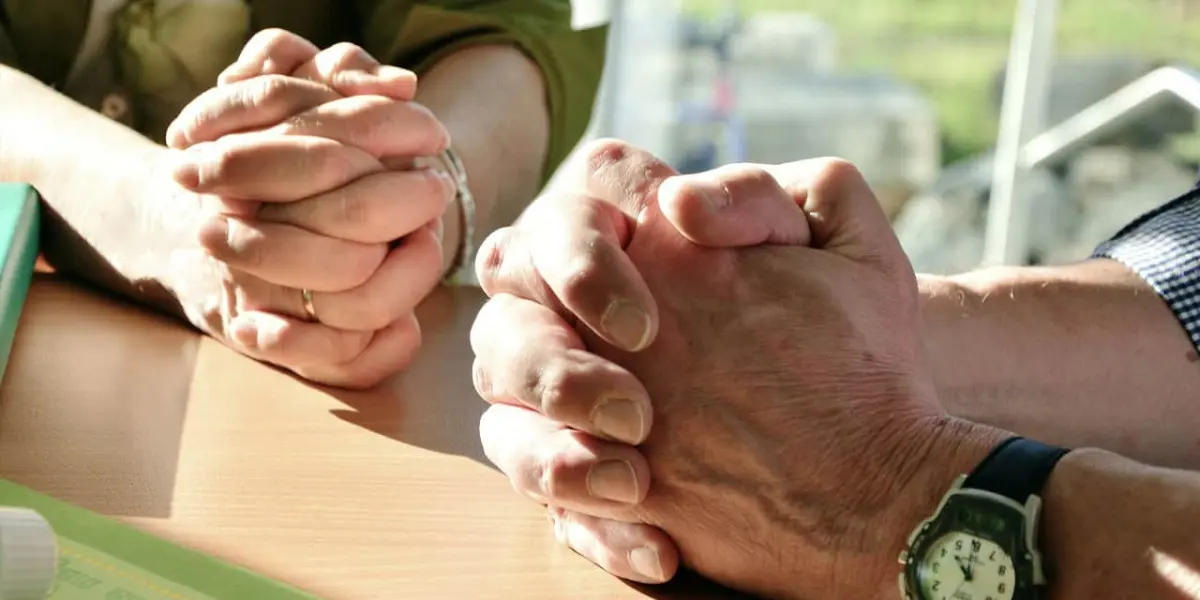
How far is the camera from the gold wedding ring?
0.71m

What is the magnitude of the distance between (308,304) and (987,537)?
0.42 meters

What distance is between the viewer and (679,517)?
Result: 1.74 feet

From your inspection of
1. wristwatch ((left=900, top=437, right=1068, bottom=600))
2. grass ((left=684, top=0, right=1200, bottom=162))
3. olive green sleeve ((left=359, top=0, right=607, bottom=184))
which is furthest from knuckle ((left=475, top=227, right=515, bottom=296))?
grass ((left=684, top=0, right=1200, bottom=162))

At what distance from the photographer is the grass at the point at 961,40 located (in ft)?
8.38

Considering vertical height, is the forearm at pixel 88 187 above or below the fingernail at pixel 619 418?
below

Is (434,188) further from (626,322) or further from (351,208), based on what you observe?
Result: (626,322)

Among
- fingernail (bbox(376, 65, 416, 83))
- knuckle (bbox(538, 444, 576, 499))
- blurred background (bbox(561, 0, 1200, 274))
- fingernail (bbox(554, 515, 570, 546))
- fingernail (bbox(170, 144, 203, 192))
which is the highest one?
fingernail (bbox(376, 65, 416, 83))

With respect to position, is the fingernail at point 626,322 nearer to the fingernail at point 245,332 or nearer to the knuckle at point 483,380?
the knuckle at point 483,380

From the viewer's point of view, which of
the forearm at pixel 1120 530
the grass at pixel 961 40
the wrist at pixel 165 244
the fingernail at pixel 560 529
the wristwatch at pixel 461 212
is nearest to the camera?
the forearm at pixel 1120 530

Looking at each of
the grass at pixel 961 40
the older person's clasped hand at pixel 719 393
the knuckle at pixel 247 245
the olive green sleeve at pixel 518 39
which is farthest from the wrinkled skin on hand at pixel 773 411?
the grass at pixel 961 40

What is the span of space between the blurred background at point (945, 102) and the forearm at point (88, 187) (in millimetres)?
1516

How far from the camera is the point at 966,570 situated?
0.47m

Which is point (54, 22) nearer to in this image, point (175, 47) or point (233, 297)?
point (175, 47)

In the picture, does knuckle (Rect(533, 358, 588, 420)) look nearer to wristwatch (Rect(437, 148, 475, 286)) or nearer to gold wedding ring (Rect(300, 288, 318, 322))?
gold wedding ring (Rect(300, 288, 318, 322))
